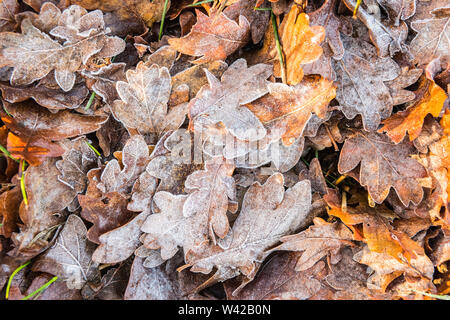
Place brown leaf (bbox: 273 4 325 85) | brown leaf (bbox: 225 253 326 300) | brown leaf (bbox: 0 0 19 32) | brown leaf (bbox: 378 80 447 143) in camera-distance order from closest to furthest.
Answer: brown leaf (bbox: 273 4 325 85), brown leaf (bbox: 378 80 447 143), brown leaf (bbox: 0 0 19 32), brown leaf (bbox: 225 253 326 300)

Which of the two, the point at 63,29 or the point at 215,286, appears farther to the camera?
the point at 215,286

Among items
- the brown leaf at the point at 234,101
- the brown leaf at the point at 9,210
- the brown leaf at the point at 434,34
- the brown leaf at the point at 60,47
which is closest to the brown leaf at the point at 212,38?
the brown leaf at the point at 234,101

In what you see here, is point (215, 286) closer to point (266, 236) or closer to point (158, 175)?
point (266, 236)

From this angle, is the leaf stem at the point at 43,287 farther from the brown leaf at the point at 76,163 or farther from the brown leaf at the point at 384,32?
the brown leaf at the point at 384,32

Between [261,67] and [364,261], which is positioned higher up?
[261,67]

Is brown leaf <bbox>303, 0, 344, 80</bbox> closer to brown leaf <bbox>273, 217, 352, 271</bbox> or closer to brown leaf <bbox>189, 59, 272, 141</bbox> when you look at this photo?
brown leaf <bbox>189, 59, 272, 141</bbox>

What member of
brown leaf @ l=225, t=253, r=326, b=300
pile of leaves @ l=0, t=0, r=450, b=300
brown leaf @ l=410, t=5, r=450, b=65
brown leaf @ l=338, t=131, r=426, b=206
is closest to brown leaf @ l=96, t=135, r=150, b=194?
pile of leaves @ l=0, t=0, r=450, b=300

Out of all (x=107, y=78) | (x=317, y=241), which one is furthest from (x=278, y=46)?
(x=317, y=241)

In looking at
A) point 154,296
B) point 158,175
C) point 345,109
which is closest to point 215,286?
point 154,296
